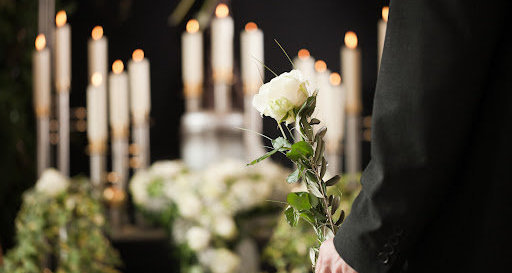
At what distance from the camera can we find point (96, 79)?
2.03 metres

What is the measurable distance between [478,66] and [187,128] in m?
1.36

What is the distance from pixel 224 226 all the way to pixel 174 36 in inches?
49.6

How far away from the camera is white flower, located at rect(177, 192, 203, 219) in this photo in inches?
68.1

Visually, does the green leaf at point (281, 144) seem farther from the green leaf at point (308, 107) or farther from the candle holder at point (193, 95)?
the candle holder at point (193, 95)

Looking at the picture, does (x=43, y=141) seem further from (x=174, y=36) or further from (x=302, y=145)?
(x=302, y=145)

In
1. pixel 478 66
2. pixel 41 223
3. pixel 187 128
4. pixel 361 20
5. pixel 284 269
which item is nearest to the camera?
pixel 478 66

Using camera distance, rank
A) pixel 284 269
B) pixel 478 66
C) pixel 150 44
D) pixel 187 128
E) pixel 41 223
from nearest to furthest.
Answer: pixel 478 66 < pixel 284 269 < pixel 41 223 < pixel 187 128 < pixel 150 44

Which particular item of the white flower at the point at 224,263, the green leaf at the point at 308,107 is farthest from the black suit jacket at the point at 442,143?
the white flower at the point at 224,263

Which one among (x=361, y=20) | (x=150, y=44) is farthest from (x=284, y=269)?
(x=150, y=44)

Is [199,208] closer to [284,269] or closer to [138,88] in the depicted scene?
[284,269]

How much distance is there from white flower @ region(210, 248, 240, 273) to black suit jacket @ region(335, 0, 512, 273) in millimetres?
928

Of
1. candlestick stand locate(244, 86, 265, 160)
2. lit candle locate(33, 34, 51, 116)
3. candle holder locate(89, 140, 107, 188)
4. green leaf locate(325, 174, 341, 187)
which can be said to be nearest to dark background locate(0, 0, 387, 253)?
candlestick stand locate(244, 86, 265, 160)

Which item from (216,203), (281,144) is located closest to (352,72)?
(216,203)

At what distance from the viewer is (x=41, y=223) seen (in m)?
1.86
